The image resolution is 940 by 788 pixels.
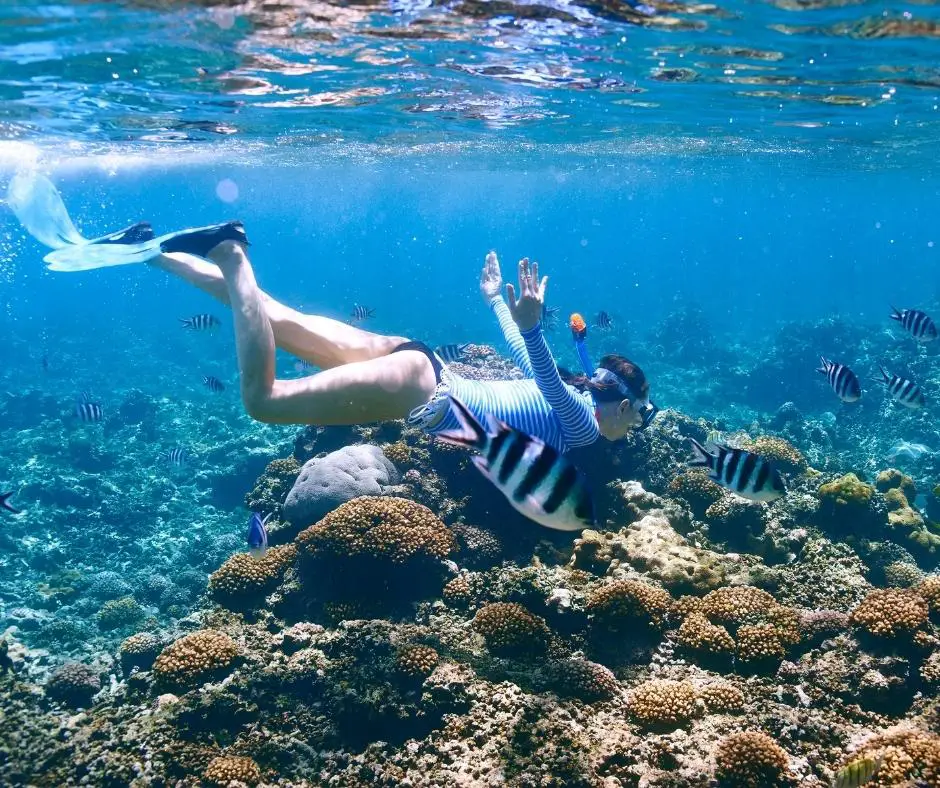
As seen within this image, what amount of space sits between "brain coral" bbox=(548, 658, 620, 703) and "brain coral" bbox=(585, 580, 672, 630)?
661 millimetres

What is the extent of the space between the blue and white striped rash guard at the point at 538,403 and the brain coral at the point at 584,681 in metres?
Answer: 1.99

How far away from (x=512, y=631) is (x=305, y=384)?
297 centimetres

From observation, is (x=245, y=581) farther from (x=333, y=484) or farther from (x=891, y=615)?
(x=891, y=615)

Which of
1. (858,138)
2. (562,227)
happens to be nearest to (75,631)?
(858,138)

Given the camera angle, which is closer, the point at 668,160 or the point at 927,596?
the point at 927,596

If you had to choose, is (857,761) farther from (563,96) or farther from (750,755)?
(563,96)

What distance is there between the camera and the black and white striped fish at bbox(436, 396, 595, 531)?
8.47 feet

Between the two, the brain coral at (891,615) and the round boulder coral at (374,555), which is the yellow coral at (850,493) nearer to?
the brain coral at (891,615)

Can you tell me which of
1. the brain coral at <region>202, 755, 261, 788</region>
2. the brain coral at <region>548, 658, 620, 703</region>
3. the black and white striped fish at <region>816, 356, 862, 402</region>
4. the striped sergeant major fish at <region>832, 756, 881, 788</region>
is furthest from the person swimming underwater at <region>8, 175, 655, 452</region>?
the black and white striped fish at <region>816, 356, 862, 402</region>

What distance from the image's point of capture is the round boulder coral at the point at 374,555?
20.4 feet

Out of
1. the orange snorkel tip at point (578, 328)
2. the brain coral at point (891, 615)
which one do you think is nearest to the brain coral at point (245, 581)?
the orange snorkel tip at point (578, 328)

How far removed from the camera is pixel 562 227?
191875 mm

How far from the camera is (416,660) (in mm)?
4941

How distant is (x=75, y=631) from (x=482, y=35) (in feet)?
45.6
